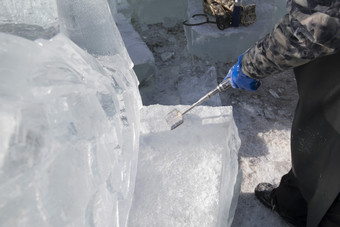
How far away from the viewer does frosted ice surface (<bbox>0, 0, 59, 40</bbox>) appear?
134 cm

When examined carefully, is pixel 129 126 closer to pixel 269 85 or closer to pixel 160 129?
pixel 160 129

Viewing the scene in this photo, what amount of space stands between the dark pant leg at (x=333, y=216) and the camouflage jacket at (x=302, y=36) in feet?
2.14

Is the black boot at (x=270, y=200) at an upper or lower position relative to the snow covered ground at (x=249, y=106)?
upper

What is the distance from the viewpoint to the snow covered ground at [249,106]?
199 centimetres

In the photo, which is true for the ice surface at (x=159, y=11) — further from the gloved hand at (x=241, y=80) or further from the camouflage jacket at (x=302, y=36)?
the camouflage jacket at (x=302, y=36)

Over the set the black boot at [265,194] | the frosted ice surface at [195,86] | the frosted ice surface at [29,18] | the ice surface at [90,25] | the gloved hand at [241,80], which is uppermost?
the frosted ice surface at [29,18]

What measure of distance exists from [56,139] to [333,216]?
4.19ft

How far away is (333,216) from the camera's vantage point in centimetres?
136

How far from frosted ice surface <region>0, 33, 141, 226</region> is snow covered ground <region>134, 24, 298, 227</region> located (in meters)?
1.21

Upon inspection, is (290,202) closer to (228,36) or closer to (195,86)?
(195,86)

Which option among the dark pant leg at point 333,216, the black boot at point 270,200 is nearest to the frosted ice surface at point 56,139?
the dark pant leg at point 333,216

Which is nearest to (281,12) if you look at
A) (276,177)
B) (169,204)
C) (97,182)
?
(276,177)

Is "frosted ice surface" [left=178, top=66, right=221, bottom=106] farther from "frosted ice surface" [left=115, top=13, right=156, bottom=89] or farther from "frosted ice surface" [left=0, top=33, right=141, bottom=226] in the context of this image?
"frosted ice surface" [left=0, top=33, right=141, bottom=226]

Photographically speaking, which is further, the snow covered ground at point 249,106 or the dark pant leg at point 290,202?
the snow covered ground at point 249,106
